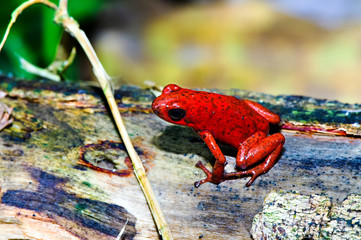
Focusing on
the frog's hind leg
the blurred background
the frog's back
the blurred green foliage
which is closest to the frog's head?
the frog's back

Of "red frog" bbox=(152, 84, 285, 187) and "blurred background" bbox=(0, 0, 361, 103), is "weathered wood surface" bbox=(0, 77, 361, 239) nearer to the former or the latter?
"red frog" bbox=(152, 84, 285, 187)

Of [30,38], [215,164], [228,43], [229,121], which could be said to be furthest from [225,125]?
[228,43]

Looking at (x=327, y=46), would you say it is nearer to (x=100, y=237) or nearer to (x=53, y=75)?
(x=53, y=75)

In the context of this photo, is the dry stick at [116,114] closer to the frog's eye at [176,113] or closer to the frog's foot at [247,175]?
the frog's eye at [176,113]

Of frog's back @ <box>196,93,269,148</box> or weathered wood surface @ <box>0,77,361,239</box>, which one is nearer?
weathered wood surface @ <box>0,77,361,239</box>

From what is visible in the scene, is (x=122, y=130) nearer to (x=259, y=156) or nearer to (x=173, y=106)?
(x=173, y=106)

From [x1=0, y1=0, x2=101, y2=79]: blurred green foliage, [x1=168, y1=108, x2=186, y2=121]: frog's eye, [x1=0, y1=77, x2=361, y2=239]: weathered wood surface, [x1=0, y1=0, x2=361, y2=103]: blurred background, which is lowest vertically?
[x1=0, y1=77, x2=361, y2=239]: weathered wood surface
